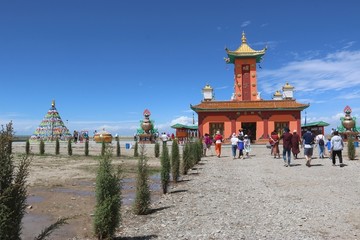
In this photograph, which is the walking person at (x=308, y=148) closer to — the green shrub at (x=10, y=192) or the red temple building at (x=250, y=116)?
the green shrub at (x=10, y=192)

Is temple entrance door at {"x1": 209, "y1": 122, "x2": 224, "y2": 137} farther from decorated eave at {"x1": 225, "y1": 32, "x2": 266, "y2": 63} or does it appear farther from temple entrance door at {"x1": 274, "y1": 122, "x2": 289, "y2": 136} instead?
decorated eave at {"x1": 225, "y1": 32, "x2": 266, "y2": 63}

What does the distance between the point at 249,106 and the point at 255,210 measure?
29.6 metres

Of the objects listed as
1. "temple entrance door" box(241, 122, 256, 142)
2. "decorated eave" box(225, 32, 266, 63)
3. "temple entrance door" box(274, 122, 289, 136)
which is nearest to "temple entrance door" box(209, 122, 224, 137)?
"temple entrance door" box(241, 122, 256, 142)

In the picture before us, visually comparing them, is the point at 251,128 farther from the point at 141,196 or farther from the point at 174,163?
the point at 141,196

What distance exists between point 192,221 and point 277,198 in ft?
9.88

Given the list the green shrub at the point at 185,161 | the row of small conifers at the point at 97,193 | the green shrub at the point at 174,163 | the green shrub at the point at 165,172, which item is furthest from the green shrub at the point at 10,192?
the green shrub at the point at 185,161

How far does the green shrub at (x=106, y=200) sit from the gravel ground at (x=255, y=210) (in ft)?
1.34

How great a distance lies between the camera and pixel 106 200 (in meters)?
5.93

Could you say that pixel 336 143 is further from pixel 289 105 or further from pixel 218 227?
pixel 289 105

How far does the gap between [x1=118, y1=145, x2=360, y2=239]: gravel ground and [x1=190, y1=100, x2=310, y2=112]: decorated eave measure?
2399 centimetres

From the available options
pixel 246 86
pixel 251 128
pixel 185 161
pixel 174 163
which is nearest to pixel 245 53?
pixel 246 86

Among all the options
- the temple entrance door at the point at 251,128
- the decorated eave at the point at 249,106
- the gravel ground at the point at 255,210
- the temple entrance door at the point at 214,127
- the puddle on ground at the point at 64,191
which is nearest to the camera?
the gravel ground at the point at 255,210

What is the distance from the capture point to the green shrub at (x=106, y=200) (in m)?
5.87

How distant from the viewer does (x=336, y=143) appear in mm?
15602
